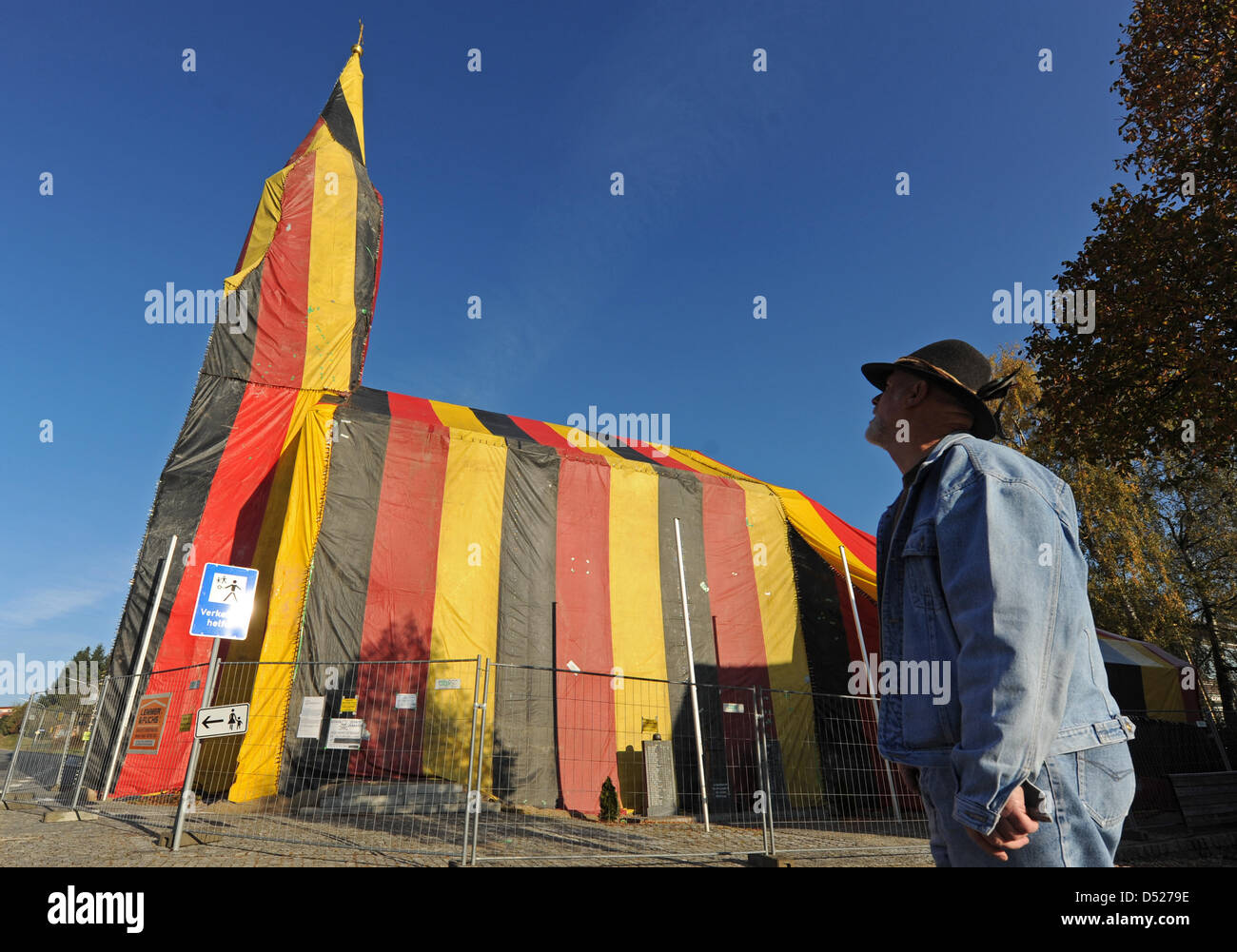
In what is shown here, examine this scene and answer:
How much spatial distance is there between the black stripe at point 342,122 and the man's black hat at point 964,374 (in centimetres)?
1531

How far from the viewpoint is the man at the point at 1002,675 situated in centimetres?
122

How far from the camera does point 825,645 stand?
12.2 metres

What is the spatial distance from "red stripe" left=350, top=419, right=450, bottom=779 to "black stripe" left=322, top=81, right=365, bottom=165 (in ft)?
23.9

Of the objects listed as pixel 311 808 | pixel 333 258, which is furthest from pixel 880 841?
pixel 333 258

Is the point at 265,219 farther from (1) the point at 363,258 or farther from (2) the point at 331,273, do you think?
(1) the point at 363,258

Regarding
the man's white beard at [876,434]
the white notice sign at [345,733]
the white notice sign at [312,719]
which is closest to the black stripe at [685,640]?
the white notice sign at [345,733]

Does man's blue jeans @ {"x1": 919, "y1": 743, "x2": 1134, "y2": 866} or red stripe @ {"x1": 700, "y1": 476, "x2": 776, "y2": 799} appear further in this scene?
red stripe @ {"x1": 700, "y1": 476, "x2": 776, "y2": 799}

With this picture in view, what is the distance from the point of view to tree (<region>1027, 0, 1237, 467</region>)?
313 inches

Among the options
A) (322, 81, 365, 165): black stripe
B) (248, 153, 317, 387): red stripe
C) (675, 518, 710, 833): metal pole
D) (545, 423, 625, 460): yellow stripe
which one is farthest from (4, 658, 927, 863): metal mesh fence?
(322, 81, 365, 165): black stripe

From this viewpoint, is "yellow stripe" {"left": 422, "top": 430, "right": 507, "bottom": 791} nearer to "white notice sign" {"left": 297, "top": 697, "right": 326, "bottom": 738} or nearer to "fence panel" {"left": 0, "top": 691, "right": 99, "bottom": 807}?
"white notice sign" {"left": 297, "top": 697, "right": 326, "bottom": 738}

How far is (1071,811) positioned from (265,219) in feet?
48.2

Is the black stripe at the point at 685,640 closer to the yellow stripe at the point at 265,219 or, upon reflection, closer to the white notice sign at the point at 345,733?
the white notice sign at the point at 345,733

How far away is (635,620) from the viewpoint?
1118 centimetres

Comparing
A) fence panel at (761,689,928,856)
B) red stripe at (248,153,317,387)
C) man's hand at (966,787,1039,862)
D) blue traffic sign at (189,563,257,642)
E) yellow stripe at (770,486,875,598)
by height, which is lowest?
fence panel at (761,689,928,856)
